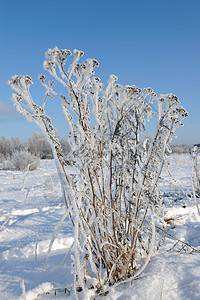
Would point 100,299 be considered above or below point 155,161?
below

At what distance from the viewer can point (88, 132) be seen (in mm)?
1174

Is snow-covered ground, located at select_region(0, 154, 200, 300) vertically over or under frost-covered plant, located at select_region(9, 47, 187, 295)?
under

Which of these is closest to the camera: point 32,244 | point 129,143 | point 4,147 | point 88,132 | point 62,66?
point 62,66

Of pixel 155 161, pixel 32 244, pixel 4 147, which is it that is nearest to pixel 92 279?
pixel 155 161

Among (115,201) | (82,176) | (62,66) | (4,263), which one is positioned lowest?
(4,263)

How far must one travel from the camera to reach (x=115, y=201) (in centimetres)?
138

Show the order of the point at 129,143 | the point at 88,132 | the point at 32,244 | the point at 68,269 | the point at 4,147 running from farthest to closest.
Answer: the point at 4,147 < the point at 32,244 < the point at 68,269 < the point at 129,143 < the point at 88,132

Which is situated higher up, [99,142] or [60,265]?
[99,142]

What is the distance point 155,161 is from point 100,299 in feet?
2.74

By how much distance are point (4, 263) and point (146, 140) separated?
1500mm

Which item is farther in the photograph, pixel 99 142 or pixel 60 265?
pixel 60 265

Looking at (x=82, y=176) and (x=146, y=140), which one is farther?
(x=146, y=140)

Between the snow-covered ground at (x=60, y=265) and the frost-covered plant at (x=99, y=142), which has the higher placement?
the frost-covered plant at (x=99, y=142)

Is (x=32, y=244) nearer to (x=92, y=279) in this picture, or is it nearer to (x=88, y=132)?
(x=92, y=279)
